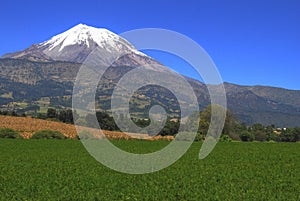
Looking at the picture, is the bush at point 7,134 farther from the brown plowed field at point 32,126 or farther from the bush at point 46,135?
the brown plowed field at point 32,126

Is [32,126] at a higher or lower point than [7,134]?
higher

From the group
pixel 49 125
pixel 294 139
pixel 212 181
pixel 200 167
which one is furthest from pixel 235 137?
pixel 212 181

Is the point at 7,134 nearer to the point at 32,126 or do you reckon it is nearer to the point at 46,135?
the point at 46,135

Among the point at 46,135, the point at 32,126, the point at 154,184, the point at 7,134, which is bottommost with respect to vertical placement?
the point at 7,134

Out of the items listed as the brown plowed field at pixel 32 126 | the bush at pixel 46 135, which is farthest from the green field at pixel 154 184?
the brown plowed field at pixel 32 126

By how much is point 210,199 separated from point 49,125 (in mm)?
86216

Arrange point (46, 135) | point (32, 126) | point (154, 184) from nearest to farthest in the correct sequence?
point (154, 184) → point (46, 135) → point (32, 126)

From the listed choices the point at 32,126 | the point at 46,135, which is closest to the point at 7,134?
the point at 46,135

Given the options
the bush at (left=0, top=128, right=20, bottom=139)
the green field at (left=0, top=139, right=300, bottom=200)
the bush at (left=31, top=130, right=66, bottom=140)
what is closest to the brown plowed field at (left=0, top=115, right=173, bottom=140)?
the bush at (left=31, top=130, right=66, bottom=140)

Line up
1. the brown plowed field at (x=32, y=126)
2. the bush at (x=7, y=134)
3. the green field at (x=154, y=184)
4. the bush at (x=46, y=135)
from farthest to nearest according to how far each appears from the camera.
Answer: the brown plowed field at (x=32, y=126) < the bush at (x=46, y=135) < the bush at (x=7, y=134) < the green field at (x=154, y=184)

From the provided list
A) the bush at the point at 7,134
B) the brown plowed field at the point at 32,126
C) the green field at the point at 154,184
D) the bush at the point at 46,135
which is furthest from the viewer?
the brown plowed field at the point at 32,126

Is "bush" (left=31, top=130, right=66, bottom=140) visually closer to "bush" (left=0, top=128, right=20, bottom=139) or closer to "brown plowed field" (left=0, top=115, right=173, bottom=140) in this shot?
"bush" (left=0, top=128, right=20, bottom=139)

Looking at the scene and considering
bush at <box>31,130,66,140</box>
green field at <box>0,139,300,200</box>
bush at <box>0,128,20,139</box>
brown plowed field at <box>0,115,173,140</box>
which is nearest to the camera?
green field at <box>0,139,300,200</box>

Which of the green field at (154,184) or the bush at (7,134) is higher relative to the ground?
the green field at (154,184)
